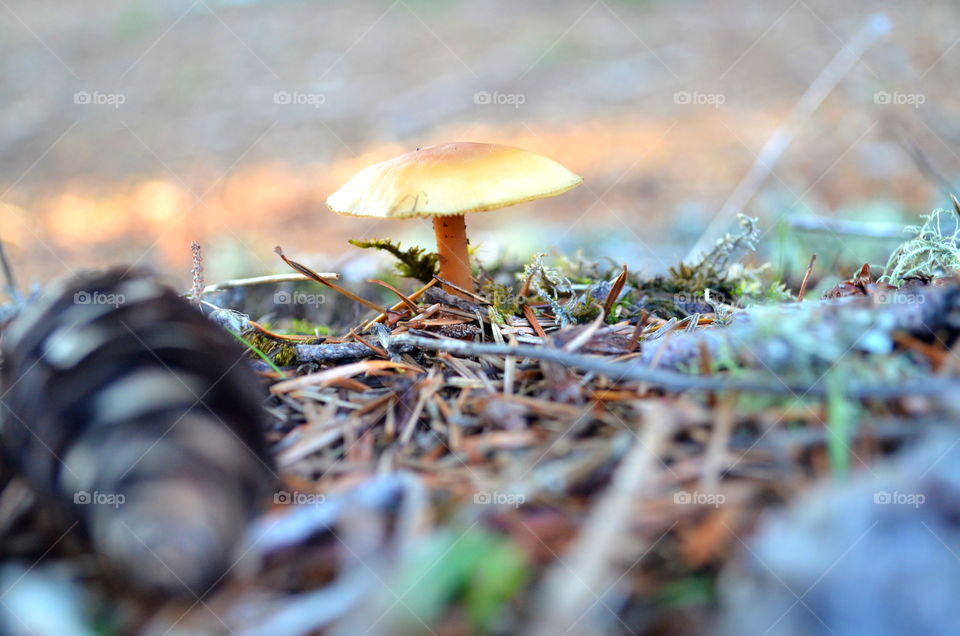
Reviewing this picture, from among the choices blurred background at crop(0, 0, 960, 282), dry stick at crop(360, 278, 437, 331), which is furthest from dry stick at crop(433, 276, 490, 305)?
blurred background at crop(0, 0, 960, 282)

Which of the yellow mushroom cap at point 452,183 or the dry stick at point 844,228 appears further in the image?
the dry stick at point 844,228

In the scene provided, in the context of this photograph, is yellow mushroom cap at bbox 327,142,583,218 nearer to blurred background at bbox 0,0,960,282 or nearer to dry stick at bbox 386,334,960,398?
dry stick at bbox 386,334,960,398

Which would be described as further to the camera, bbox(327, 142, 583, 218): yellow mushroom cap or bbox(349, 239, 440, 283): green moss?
bbox(349, 239, 440, 283): green moss

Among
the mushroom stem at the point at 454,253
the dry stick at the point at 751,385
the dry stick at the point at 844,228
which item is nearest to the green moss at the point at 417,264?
the mushroom stem at the point at 454,253

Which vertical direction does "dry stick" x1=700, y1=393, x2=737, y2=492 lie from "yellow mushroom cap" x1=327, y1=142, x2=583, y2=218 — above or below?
below

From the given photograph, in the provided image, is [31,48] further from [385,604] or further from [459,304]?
[385,604]

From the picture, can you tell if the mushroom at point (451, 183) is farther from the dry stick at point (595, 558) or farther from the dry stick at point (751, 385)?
the dry stick at point (595, 558)
